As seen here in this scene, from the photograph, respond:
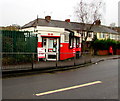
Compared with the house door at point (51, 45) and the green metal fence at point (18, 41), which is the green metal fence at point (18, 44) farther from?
A: the house door at point (51, 45)

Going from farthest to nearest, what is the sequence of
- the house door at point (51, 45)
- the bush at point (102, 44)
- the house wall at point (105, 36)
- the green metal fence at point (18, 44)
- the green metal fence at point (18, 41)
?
the house wall at point (105, 36) < the bush at point (102, 44) < the house door at point (51, 45) < the green metal fence at point (18, 41) < the green metal fence at point (18, 44)

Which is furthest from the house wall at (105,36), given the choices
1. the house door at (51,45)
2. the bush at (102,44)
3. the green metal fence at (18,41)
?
the green metal fence at (18,41)

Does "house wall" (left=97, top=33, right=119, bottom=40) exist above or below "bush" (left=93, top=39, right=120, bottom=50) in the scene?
above

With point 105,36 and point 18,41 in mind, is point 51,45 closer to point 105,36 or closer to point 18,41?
point 18,41

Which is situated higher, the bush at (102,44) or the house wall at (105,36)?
the house wall at (105,36)

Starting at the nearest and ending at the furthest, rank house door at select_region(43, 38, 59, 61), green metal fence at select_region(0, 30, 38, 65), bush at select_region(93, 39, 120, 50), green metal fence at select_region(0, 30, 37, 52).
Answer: green metal fence at select_region(0, 30, 38, 65), green metal fence at select_region(0, 30, 37, 52), house door at select_region(43, 38, 59, 61), bush at select_region(93, 39, 120, 50)

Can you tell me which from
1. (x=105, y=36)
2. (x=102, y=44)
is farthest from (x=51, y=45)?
(x=105, y=36)

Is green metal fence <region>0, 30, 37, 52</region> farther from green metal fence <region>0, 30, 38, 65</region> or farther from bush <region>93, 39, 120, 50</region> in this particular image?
bush <region>93, 39, 120, 50</region>

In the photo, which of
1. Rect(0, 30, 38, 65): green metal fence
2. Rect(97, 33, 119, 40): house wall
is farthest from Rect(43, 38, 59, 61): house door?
Rect(97, 33, 119, 40): house wall

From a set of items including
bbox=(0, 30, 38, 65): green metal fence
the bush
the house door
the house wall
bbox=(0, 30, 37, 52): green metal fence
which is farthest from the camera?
the house wall

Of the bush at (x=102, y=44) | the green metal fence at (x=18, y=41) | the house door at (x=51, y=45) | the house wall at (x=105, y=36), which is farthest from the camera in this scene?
the house wall at (x=105, y=36)

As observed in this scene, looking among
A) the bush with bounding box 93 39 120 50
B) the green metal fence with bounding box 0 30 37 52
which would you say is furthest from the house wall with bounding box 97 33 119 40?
the green metal fence with bounding box 0 30 37 52

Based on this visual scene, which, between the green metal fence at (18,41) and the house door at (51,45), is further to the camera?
the house door at (51,45)

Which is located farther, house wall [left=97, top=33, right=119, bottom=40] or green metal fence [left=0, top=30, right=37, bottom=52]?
house wall [left=97, top=33, right=119, bottom=40]
